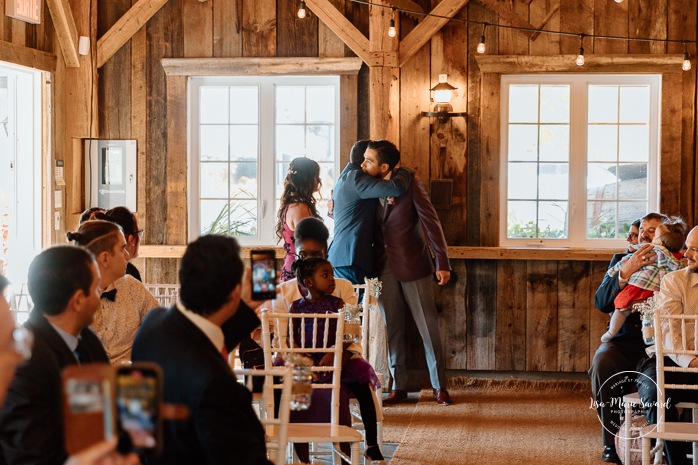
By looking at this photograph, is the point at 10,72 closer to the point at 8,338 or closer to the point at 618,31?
the point at 618,31

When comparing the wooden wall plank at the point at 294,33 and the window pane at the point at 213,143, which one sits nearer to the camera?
the wooden wall plank at the point at 294,33

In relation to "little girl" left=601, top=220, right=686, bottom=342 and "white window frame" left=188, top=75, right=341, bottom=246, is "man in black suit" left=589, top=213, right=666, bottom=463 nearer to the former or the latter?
"little girl" left=601, top=220, right=686, bottom=342

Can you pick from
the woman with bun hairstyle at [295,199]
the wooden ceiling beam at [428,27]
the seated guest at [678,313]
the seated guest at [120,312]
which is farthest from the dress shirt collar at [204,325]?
the wooden ceiling beam at [428,27]

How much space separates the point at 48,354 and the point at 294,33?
5.01m

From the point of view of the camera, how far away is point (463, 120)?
689cm

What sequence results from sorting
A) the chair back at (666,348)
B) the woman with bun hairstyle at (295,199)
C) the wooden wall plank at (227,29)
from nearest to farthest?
1. the chair back at (666,348)
2. the woman with bun hairstyle at (295,199)
3. the wooden wall plank at (227,29)

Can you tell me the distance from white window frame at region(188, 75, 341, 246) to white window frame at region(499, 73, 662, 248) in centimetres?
121

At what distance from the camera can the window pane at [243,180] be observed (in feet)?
23.7

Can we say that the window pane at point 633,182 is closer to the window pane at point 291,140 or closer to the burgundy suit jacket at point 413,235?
the burgundy suit jacket at point 413,235

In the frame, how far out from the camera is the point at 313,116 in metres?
7.15

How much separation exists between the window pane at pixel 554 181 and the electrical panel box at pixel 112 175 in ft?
9.80

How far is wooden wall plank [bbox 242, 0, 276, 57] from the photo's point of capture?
23.1ft

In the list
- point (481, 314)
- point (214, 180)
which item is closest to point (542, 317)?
point (481, 314)

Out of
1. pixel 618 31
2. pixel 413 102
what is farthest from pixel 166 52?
pixel 618 31
